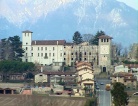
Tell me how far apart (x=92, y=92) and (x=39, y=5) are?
9761cm

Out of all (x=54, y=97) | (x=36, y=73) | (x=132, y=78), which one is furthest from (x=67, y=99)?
(x=36, y=73)

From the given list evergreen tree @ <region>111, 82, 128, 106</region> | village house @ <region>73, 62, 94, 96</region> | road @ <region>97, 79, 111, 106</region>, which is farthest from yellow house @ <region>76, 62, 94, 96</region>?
evergreen tree @ <region>111, 82, 128, 106</region>

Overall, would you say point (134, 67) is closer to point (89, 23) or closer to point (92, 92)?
point (92, 92)

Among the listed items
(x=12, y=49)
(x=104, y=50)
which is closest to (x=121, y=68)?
(x=104, y=50)

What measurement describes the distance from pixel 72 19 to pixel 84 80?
265 feet

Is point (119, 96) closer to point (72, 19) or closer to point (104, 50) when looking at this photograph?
point (104, 50)

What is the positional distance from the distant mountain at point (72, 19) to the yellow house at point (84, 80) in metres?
63.3

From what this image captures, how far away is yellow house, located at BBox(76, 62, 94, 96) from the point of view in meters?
18.7

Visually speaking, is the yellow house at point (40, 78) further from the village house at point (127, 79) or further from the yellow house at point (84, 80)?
the village house at point (127, 79)

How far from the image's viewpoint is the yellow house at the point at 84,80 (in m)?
18.7

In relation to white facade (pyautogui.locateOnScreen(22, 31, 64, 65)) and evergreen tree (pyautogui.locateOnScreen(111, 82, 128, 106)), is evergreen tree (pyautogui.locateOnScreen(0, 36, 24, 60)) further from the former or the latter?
evergreen tree (pyautogui.locateOnScreen(111, 82, 128, 106))

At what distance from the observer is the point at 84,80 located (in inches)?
785

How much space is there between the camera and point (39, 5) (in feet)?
377

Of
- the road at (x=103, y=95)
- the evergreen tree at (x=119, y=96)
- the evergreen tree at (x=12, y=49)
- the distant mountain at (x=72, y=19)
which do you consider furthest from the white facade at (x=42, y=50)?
the distant mountain at (x=72, y=19)
